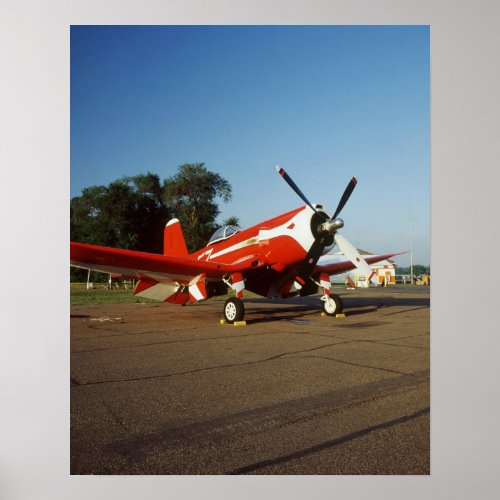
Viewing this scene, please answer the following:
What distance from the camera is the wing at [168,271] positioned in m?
5.32

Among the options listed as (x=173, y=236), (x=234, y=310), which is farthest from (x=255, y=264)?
(x=173, y=236)

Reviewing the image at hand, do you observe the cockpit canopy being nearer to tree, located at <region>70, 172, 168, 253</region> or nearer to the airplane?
the airplane

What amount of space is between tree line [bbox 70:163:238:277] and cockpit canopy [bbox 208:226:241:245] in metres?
1.49

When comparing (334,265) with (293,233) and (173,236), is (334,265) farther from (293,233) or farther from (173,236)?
(173,236)

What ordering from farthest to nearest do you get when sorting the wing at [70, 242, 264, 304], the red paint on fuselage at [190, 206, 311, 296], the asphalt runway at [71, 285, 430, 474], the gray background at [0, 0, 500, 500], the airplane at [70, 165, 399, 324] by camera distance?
the red paint on fuselage at [190, 206, 311, 296] → the airplane at [70, 165, 399, 324] → the wing at [70, 242, 264, 304] → the gray background at [0, 0, 500, 500] → the asphalt runway at [71, 285, 430, 474]

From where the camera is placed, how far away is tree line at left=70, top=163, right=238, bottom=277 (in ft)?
11.9

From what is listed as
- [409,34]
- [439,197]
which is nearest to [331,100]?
[409,34]

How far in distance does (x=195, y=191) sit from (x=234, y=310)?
2720mm

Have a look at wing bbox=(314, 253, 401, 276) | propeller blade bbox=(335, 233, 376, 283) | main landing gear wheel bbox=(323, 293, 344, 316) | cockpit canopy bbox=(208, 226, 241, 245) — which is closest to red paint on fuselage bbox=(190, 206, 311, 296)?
cockpit canopy bbox=(208, 226, 241, 245)

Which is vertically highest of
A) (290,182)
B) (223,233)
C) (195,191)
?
(290,182)

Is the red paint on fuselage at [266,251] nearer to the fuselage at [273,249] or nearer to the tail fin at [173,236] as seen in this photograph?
the fuselage at [273,249]

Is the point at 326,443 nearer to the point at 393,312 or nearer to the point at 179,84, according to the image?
the point at 179,84

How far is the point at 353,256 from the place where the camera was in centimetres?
591

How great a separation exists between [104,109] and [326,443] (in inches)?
117
